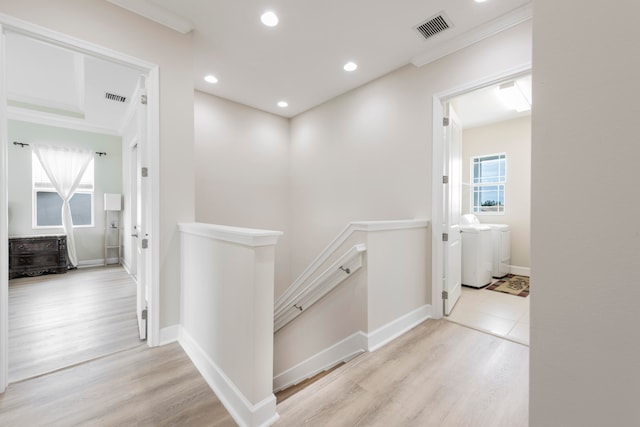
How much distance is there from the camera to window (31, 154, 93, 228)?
16.4 feet

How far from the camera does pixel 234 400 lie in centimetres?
159

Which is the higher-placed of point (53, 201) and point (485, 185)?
point (485, 185)

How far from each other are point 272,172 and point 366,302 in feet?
10.7

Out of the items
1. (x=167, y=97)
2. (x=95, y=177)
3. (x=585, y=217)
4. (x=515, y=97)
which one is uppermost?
(x=515, y=97)

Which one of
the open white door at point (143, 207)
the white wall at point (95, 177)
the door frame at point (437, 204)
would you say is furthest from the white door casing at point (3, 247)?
the white wall at point (95, 177)

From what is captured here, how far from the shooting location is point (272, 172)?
15.8 feet

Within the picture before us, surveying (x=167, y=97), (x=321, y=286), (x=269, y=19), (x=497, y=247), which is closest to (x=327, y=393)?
(x=321, y=286)

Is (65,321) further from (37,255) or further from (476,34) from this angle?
(476,34)

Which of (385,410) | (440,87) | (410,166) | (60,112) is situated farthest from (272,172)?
(60,112)

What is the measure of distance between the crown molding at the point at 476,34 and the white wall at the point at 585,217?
234 cm

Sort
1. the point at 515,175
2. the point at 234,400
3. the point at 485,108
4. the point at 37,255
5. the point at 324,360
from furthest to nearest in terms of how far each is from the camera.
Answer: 1. the point at 515,175
2. the point at 37,255
3. the point at 485,108
4. the point at 324,360
5. the point at 234,400

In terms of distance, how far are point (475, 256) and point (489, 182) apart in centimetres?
215

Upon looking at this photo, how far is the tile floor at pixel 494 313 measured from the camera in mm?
2580

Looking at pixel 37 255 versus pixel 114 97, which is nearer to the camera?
pixel 114 97
